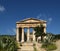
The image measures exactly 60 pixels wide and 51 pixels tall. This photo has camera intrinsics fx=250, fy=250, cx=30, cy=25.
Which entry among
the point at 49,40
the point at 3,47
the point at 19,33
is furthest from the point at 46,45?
the point at 19,33

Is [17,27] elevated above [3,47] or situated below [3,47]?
above

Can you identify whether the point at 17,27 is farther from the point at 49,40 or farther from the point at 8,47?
the point at 8,47

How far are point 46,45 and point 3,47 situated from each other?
21621 mm

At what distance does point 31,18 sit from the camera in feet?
259

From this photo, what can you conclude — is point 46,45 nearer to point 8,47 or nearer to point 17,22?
point 8,47

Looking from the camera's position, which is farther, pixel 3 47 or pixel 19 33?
pixel 19 33

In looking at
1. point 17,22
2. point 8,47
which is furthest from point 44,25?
point 8,47

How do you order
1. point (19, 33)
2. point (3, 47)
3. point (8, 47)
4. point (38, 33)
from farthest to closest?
point (19, 33) → point (38, 33) → point (8, 47) → point (3, 47)

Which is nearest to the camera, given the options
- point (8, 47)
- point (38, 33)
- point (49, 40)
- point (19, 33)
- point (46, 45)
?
point (8, 47)

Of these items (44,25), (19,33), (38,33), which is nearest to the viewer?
(38,33)

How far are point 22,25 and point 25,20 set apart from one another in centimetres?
194

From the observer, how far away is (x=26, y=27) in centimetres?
7962

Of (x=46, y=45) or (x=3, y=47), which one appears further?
(x=46, y=45)

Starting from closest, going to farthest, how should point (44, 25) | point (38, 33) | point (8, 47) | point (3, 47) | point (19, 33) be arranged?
point (3, 47), point (8, 47), point (38, 33), point (44, 25), point (19, 33)
